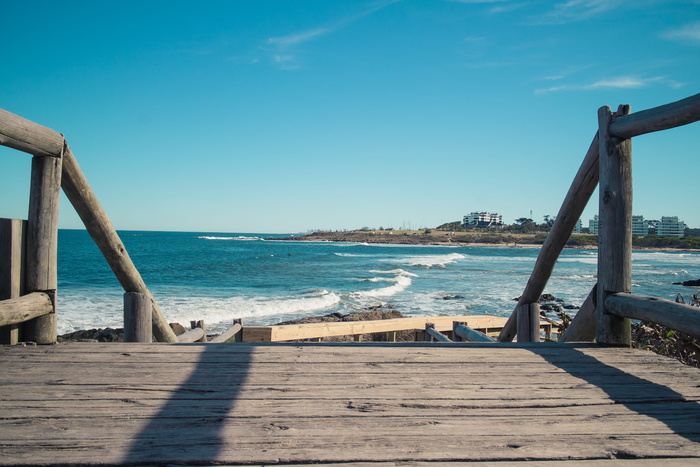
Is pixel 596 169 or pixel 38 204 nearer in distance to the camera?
pixel 38 204

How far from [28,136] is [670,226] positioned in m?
153

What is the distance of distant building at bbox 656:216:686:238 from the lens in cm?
12144

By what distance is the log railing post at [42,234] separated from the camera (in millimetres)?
3008

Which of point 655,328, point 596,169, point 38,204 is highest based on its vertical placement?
point 596,169

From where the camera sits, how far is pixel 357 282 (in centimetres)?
3219

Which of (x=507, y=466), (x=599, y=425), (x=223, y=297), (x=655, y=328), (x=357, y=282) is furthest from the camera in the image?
(x=357, y=282)

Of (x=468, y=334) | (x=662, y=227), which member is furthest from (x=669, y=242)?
(x=468, y=334)

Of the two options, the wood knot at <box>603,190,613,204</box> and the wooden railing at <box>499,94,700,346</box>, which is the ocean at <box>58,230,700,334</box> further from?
the wood knot at <box>603,190,613,204</box>

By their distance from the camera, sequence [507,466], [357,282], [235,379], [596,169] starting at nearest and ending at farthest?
[507,466], [235,379], [596,169], [357,282]

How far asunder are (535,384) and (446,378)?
49 centimetres

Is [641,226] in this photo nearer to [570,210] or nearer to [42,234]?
[570,210]

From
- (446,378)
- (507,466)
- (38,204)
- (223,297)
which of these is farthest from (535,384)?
(223,297)

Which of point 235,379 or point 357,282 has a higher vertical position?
point 235,379

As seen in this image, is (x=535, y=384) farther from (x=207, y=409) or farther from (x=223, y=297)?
(x=223, y=297)
